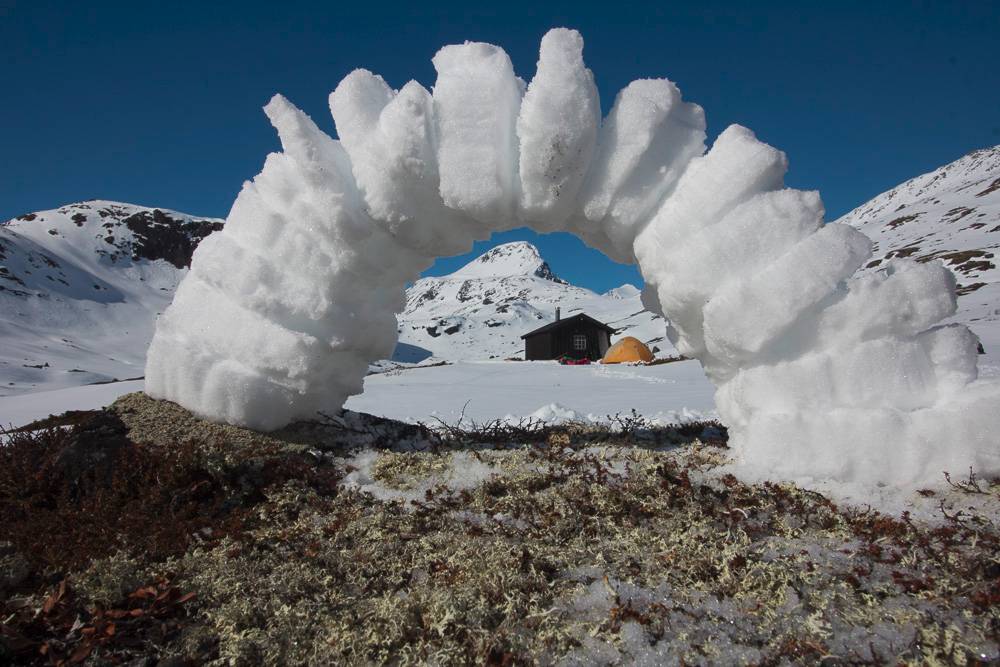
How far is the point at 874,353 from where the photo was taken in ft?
12.6

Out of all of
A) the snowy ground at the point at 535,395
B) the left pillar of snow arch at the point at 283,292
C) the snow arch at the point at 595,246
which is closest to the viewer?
the snow arch at the point at 595,246

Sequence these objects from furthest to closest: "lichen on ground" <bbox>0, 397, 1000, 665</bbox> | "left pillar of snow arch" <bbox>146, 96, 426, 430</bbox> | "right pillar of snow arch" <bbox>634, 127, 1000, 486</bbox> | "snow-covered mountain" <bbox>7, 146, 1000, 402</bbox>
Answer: "snow-covered mountain" <bbox>7, 146, 1000, 402</bbox> < "left pillar of snow arch" <bbox>146, 96, 426, 430</bbox> < "right pillar of snow arch" <bbox>634, 127, 1000, 486</bbox> < "lichen on ground" <bbox>0, 397, 1000, 665</bbox>

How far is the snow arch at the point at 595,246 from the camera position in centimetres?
386

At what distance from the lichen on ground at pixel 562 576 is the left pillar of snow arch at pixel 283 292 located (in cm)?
84

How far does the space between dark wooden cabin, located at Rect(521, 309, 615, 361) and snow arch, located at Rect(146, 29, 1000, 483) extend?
42.2 metres

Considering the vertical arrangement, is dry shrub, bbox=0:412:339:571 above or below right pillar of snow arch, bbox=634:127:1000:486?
below

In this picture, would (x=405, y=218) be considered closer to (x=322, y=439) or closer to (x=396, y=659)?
(x=322, y=439)

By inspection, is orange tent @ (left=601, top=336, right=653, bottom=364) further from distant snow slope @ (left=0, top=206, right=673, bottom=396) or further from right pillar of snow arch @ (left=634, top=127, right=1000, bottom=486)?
right pillar of snow arch @ (left=634, top=127, right=1000, bottom=486)

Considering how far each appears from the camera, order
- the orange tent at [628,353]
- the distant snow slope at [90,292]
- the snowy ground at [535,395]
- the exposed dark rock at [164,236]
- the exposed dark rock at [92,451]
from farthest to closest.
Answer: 1. the exposed dark rock at [164,236]
2. the distant snow slope at [90,292]
3. the orange tent at [628,353]
4. the snowy ground at [535,395]
5. the exposed dark rock at [92,451]

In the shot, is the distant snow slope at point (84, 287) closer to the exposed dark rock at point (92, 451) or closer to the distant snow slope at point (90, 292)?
the distant snow slope at point (90, 292)

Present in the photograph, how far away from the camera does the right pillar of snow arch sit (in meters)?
3.74

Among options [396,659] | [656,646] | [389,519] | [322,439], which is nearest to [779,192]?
[656,646]

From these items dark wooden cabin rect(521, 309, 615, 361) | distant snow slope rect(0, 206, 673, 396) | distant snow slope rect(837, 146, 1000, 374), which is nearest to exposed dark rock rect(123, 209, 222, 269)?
distant snow slope rect(0, 206, 673, 396)

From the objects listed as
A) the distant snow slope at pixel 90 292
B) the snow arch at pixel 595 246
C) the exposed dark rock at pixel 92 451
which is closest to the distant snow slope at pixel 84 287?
the distant snow slope at pixel 90 292
